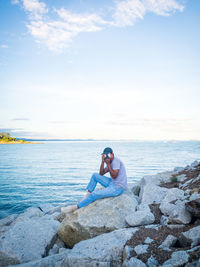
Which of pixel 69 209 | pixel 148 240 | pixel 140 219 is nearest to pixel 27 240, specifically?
pixel 69 209

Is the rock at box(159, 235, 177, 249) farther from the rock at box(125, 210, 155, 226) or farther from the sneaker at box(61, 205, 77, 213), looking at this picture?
the sneaker at box(61, 205, 77, 213)

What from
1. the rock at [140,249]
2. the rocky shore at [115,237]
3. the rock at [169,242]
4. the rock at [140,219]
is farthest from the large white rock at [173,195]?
the rock at [140,249]

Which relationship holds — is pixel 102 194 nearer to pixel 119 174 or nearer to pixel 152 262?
pixel 119 174

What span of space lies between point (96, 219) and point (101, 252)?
187 centimetres

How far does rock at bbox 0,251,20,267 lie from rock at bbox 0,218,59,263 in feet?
0.21

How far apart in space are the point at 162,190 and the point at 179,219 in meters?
3.84

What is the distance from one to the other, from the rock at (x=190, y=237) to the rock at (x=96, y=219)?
7.18ft

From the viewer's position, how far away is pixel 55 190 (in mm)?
20141

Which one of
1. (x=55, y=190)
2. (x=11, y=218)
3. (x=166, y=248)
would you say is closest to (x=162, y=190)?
(x=166, y=248)

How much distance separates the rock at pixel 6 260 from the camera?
6109 mm

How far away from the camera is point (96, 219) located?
22.6 ft

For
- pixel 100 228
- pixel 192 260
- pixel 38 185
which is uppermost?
pixel 192 260

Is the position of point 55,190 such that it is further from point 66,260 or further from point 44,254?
point 66,260

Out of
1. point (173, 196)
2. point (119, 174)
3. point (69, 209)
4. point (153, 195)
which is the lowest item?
point (69, 209)
